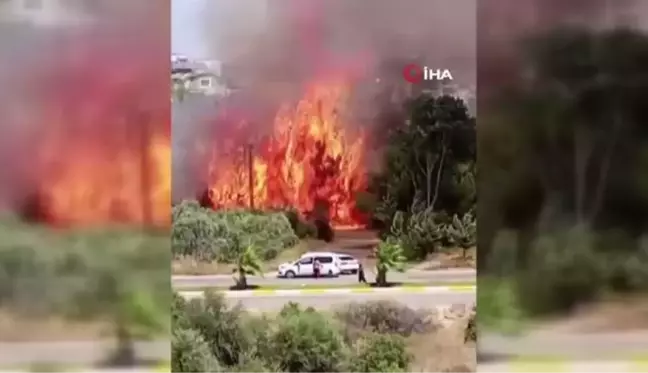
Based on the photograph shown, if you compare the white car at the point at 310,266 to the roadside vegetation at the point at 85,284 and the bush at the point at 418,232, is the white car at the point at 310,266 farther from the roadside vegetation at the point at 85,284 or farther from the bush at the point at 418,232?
the roadside vegetation at the point at 85,284

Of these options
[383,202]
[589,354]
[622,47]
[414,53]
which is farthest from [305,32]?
[589,354]

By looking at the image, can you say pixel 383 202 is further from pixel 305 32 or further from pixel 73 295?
pixel 73 295

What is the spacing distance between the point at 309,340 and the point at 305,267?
5.4 inches

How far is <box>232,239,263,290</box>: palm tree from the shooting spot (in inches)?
63.7

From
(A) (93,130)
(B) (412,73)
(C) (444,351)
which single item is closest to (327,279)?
(C) (444,351)

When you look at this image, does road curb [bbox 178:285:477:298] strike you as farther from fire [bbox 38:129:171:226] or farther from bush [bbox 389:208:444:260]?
fire [bbox 38:129:171:226]

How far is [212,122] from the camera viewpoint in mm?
1615

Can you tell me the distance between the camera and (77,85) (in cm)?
163

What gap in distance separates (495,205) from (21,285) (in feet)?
2.99

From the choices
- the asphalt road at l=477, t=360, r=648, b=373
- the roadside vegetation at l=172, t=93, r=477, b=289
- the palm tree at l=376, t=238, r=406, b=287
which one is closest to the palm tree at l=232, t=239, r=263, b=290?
the roadside vegetation at l=172, t=93, r=477, b=289

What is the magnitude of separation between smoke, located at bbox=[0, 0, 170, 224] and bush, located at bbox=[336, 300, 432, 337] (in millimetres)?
497

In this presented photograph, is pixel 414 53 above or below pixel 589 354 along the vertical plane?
above

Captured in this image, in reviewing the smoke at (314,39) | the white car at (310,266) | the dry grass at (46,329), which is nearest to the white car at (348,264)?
the white car at (310,266)

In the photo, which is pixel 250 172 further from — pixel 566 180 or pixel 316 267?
pixel 566 180
